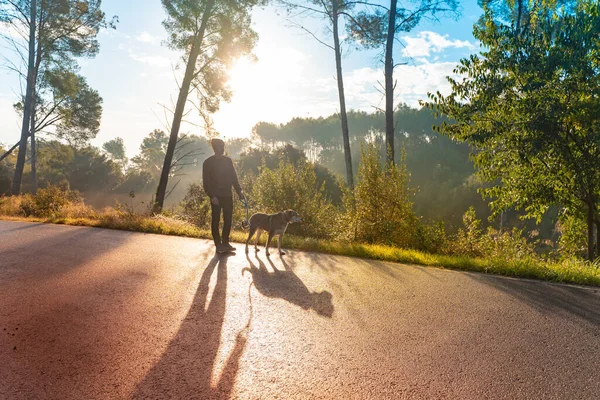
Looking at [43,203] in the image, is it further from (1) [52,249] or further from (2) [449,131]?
(2) [449,131]

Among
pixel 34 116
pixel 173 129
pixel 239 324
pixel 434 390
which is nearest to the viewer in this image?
pixel 434 390

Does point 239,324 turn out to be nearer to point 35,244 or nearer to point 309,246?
point 309,246

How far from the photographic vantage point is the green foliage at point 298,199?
10.4m

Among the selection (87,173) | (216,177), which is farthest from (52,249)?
(87,173)

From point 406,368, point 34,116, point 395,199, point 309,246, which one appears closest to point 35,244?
point 309,246

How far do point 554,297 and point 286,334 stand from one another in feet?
11.4

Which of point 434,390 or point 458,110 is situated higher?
point 458,110

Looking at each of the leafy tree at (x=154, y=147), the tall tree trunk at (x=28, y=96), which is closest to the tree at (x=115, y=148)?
the leafy tree at (x=154, y=147)

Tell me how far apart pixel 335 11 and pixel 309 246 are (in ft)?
46.4

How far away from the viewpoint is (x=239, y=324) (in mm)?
3143

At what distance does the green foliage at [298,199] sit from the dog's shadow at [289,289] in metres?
4.96

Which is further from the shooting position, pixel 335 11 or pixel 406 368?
pixel 335 11

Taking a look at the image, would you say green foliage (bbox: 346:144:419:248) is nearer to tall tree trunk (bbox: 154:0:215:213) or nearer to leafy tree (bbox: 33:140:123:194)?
tall tree trunk (bbox: 154:0:215:213)

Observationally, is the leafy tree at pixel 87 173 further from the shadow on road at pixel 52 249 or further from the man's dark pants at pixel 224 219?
the man's dark pants at pixel 224 219
